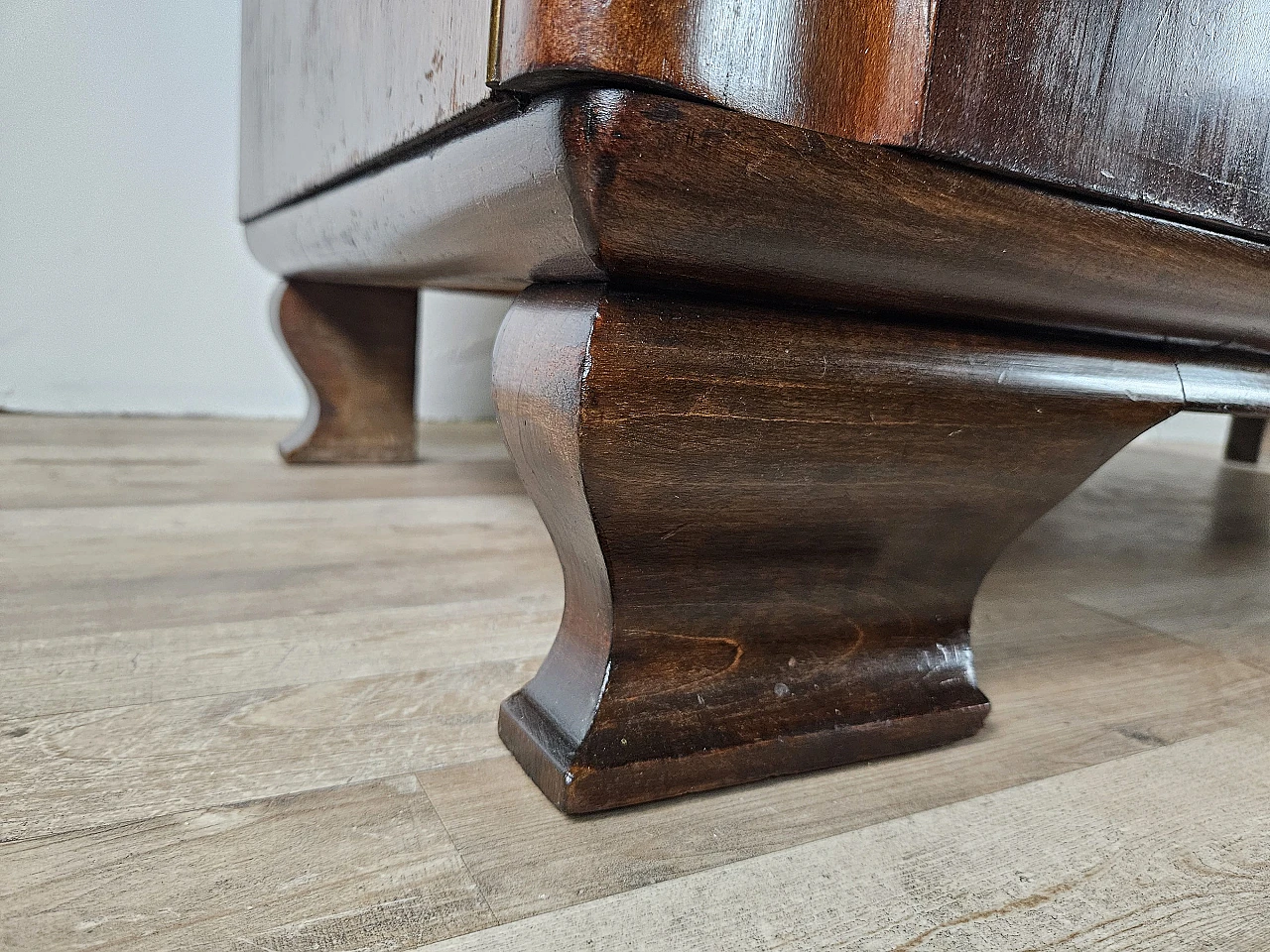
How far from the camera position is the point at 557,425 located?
0.35 metres

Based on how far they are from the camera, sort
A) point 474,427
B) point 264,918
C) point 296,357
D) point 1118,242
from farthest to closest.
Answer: point 474,427
point 296,357
point 1118,242
point 264,918

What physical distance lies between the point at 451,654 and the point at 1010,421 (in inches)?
12.7

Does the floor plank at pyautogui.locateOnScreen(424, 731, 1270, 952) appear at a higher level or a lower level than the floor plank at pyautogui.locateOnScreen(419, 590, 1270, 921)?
higher

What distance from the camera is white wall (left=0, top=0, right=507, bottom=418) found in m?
1.24

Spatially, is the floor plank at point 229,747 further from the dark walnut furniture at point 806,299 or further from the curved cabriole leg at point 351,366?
the curved cabriole leg at point 351,366

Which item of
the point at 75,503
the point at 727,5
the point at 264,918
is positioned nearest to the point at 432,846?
the point at 264,918

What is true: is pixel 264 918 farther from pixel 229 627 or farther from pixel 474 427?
pixel 474 427

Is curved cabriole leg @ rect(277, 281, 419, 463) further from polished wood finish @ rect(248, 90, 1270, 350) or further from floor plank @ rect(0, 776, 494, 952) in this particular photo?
floor plank @ rect(0, 776, 494, 952)

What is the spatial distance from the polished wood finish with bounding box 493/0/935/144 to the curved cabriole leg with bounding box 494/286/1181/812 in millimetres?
77

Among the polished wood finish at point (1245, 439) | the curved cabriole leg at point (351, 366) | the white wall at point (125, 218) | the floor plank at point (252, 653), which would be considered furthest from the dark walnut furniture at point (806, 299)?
the polished wood finish at point (1245, 439)

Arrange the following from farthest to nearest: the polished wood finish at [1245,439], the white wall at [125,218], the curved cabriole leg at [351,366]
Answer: the polished wood finish at [1245,439] < the white wall at [125,218] < the curved cabriole leg at [351,366]

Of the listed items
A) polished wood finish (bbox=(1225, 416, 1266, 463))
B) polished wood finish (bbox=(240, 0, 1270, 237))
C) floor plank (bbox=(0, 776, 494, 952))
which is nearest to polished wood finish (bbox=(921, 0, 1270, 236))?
polished wood finish (bbox=(240, 0, 1270, 237))

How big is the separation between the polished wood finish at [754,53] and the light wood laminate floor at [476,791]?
27 centimetres

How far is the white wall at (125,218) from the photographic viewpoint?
1.24 meters
